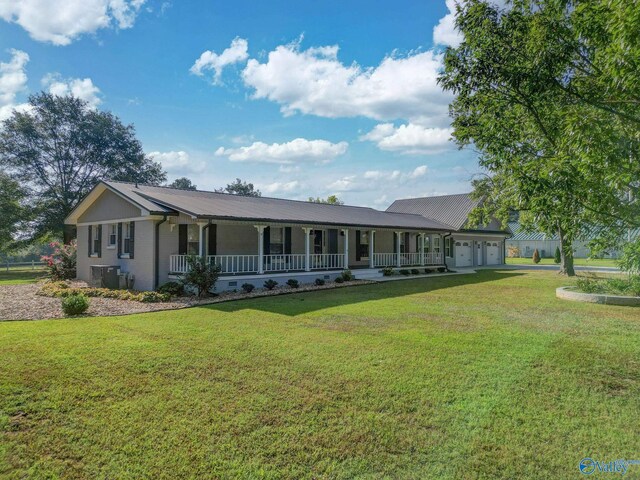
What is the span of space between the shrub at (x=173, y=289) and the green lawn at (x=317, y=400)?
4.86 m

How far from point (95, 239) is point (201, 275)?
8.80 metres

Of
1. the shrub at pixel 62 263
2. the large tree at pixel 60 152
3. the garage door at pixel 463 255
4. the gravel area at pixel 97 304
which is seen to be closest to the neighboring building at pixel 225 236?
the shrub at pixel 62 263

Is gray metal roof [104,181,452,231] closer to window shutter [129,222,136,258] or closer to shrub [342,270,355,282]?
window shutter [129,222,136,258]

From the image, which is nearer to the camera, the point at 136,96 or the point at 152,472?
the point at 152,472

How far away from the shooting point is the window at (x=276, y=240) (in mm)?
17250

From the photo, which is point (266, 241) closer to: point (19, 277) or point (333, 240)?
point (333, 240)

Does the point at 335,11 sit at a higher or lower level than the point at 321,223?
higher

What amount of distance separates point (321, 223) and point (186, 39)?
8.46m

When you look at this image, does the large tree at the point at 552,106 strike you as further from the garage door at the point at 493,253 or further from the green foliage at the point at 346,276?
the garage door at the point at 493,253

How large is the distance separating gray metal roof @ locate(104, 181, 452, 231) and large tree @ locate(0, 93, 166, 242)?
62.9ft

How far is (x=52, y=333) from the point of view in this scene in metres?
7.46

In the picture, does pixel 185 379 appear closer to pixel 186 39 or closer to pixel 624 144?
pixel 624 144

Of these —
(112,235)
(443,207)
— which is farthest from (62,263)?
(443,207)

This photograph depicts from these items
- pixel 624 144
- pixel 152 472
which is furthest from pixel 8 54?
pixel 624 144
